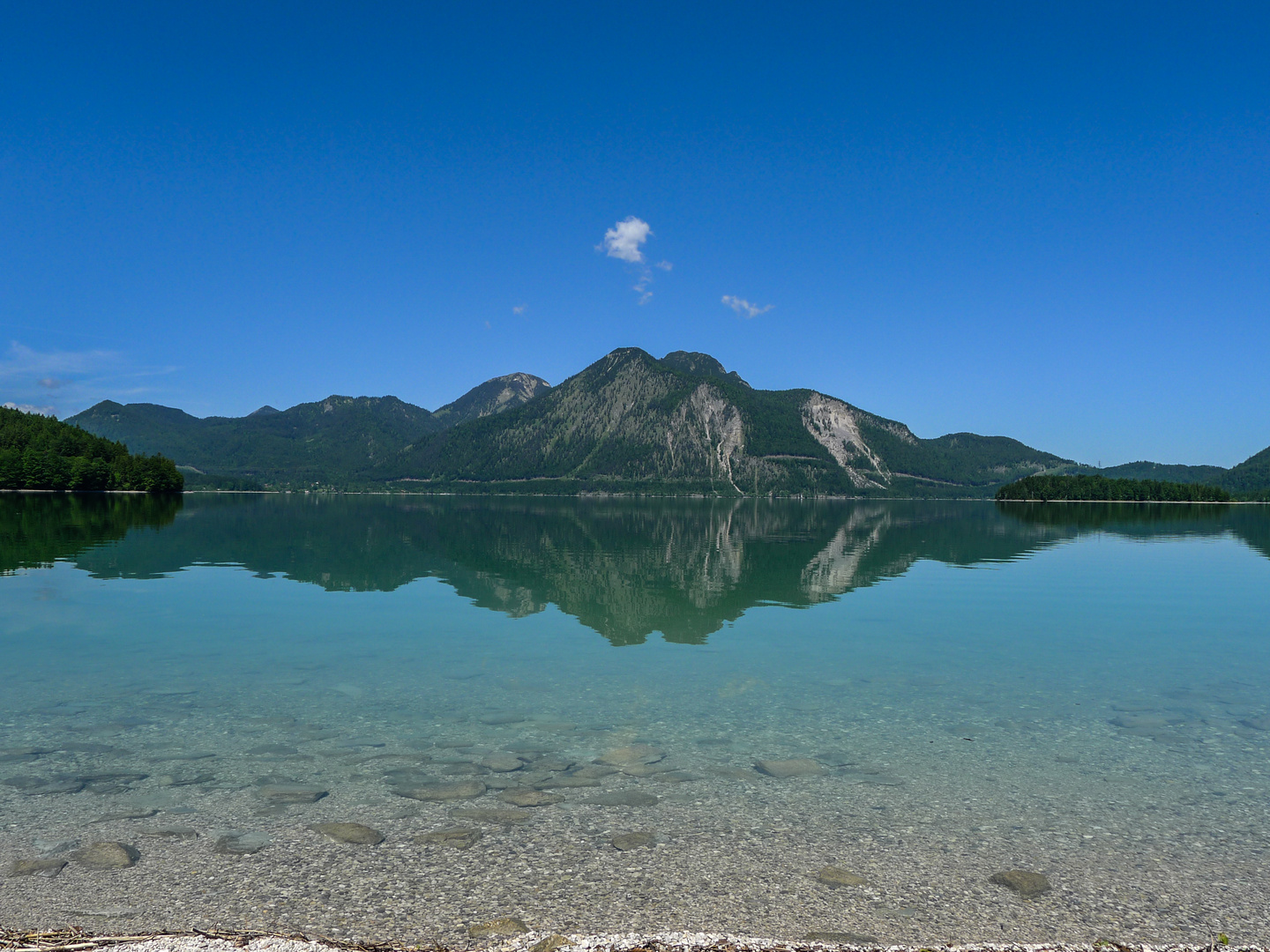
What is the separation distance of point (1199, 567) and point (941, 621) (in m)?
38.6

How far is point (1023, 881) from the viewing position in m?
10.3

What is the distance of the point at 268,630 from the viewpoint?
2881 centimetres

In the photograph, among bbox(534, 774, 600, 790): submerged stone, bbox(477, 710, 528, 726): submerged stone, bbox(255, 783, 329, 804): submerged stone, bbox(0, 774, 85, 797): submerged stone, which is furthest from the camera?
bbox(477, 710, 528, 726): submerged stone

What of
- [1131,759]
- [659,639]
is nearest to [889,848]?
[1131,759]

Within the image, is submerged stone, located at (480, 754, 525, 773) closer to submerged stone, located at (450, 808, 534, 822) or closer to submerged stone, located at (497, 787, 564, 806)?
submerged stone, located at (497, 787, 564, 806)

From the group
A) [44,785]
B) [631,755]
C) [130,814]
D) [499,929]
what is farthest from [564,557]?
[499,929]

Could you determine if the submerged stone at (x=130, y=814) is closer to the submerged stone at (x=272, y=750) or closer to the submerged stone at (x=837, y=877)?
the submerged stone at (x=272, y=750)

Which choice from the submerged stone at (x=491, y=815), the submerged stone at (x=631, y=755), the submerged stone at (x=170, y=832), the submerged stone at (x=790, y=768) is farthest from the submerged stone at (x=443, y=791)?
the submerged stone at (x=790, y=768)

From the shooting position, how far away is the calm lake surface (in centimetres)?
961

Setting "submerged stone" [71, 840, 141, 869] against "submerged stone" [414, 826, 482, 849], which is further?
"submerged stone" [414, 826, 482, 849]

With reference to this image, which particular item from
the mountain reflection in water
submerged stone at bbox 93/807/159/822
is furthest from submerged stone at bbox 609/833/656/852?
the mountain reflection in water

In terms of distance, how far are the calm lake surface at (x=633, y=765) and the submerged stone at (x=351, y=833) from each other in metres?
0.08

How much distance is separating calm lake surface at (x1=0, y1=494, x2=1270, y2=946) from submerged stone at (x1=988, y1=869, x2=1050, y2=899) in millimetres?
189

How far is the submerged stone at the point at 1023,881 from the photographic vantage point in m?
10.1
